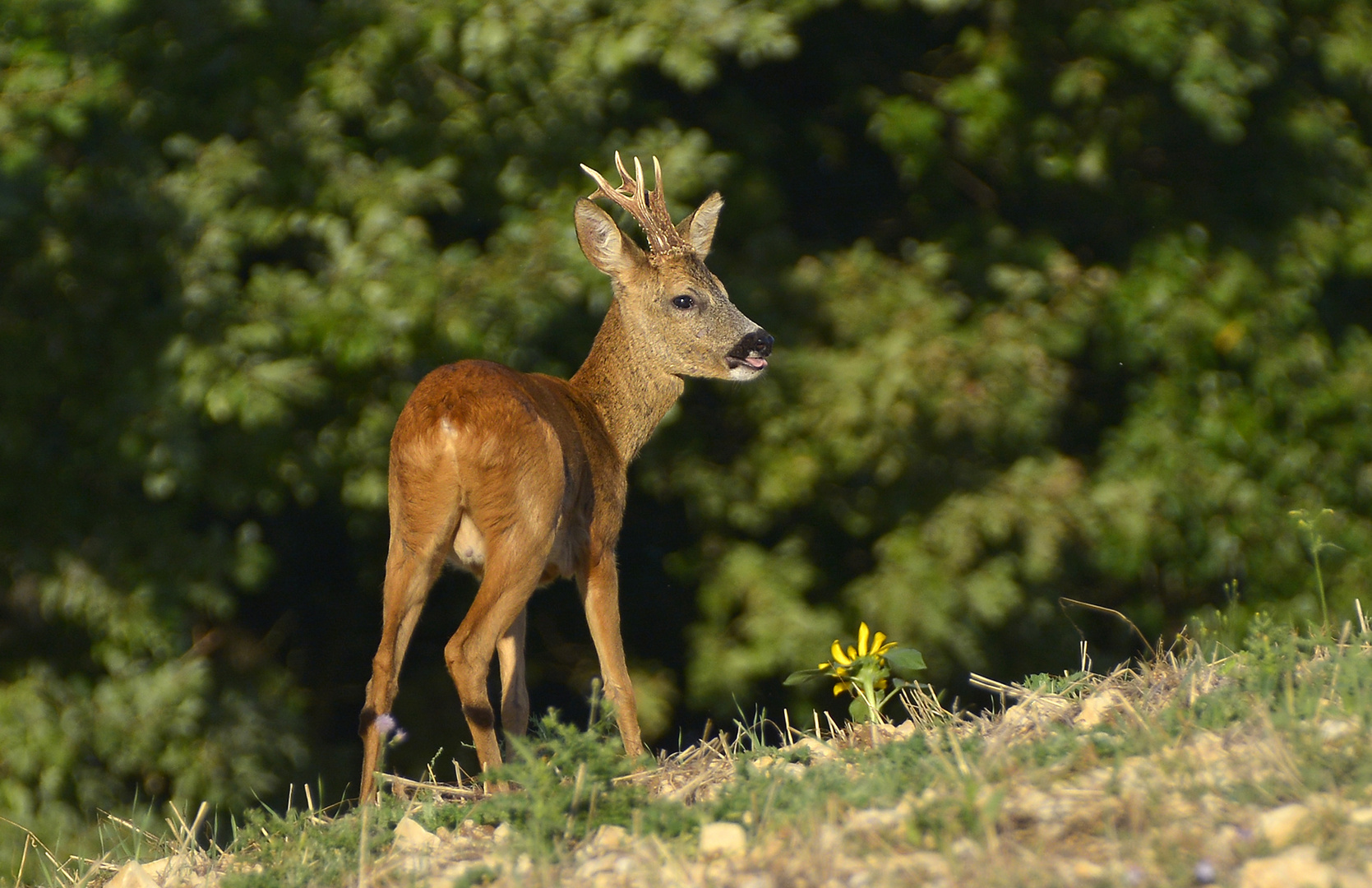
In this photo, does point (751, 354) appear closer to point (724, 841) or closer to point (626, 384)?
point (626, 384)

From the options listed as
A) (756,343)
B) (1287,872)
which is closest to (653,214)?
(756,343)

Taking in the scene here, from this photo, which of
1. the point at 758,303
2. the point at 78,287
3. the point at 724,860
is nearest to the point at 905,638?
the point at 758,303

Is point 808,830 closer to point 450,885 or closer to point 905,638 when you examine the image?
point 450,885

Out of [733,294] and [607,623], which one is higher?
[733,294]

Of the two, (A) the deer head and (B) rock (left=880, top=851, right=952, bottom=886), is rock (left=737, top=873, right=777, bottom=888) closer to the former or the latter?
(B) rock (left=880, top=851, right=952, bottom=886)

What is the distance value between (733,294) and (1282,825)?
212 inches

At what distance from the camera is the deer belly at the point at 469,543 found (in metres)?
4.38

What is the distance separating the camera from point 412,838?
3137 millimetres

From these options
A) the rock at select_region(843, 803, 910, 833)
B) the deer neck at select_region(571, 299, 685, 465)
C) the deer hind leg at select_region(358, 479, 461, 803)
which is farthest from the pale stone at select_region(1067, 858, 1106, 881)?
the deer neck at select_region(571, 299, 685, 465)

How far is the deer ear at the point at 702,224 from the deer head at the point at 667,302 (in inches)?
6.3

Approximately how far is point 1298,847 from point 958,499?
5.45m

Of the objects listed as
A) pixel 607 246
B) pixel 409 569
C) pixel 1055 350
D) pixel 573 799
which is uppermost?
pixel 607 246

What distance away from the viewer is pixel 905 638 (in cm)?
740

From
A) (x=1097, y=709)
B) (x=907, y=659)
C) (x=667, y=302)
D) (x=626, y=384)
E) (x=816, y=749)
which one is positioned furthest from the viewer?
(x=667, y=302)
